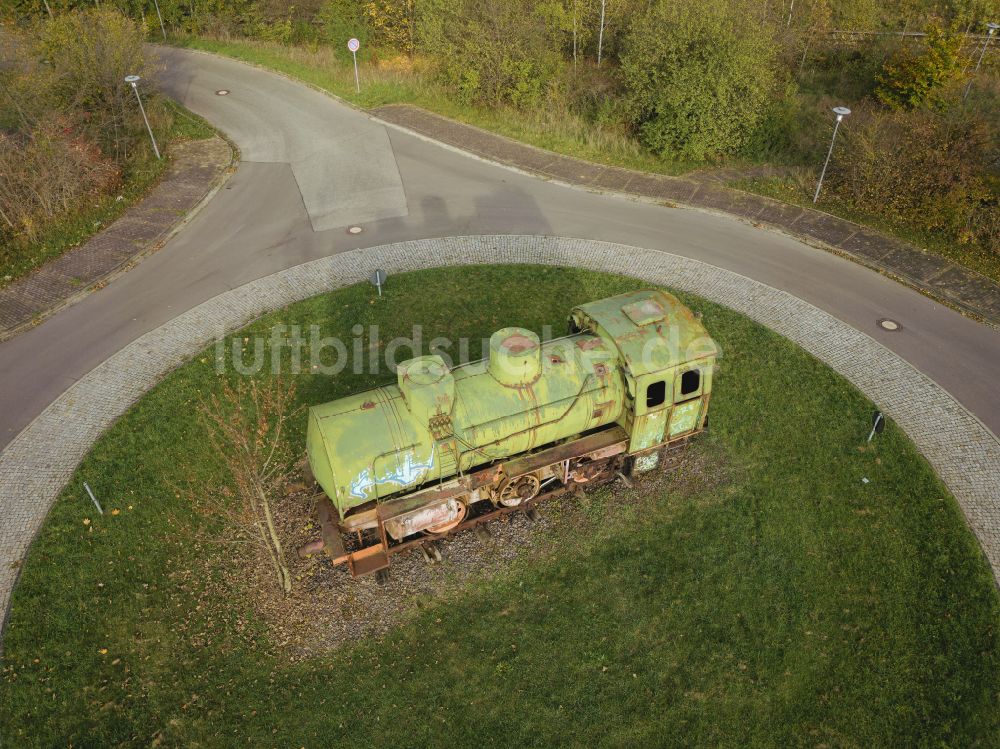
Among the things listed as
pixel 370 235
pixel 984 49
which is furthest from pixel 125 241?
pixel 984 49

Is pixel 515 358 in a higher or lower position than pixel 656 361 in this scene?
higher

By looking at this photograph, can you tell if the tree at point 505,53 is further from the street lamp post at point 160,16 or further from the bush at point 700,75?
the street lamp post at point 160,16

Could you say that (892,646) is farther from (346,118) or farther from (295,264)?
(346,118)

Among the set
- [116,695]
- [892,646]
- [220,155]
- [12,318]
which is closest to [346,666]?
[116,695]

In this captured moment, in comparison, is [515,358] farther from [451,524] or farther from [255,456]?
[255,456]

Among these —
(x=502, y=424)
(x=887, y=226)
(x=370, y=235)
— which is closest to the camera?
(x=502, y=424)

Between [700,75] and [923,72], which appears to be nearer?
[700,75]

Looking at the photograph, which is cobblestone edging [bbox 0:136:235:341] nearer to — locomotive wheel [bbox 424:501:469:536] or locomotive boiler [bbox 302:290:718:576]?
locomotive boiler [bbox 302:290:718:576]
